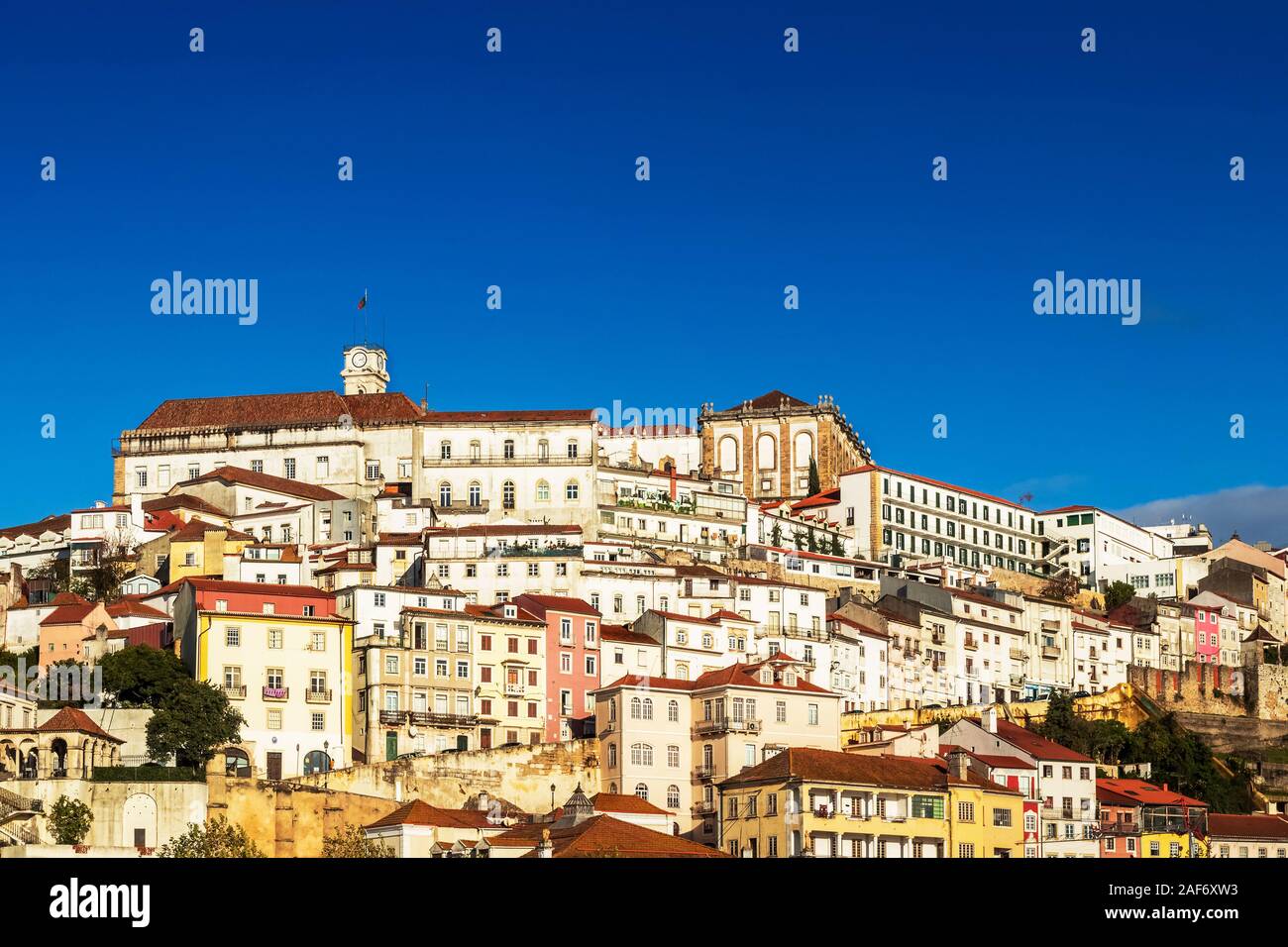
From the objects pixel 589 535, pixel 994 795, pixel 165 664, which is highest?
pixel 589 535

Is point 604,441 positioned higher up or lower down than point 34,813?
higher up

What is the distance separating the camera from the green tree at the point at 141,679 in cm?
7475

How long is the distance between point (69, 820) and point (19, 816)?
5.12 feet

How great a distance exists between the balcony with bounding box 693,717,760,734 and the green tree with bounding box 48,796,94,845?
22137 mm

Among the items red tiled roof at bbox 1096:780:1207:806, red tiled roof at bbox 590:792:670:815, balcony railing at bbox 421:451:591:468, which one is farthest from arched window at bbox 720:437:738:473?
red tiled roof at bbox 590:792:670:815

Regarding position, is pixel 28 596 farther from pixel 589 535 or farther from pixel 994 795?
pixel 994 795

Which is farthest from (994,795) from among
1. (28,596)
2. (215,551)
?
(28,596)

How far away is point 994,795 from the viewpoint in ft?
242

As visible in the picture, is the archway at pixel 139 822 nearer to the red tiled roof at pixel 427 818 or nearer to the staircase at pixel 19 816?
the staircase at pixel 19 816

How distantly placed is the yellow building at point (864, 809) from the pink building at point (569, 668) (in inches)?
410
